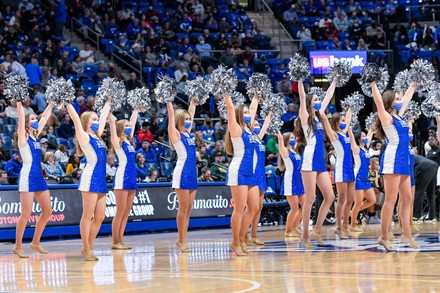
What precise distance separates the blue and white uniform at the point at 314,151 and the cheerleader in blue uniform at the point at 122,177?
2.23 meters

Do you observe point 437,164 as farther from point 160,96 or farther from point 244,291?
point 244,291

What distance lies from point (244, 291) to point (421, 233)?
6999 millimetres

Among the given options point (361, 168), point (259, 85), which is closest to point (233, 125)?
point (259, 85)

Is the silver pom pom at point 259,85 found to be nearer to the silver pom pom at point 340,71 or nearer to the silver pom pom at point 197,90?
the silver pom pom at point 197,90

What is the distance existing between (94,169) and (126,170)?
4.92 ft

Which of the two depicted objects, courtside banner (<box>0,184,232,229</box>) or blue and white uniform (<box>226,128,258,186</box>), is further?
courtside banner (<box>0,184,232,229</box>)

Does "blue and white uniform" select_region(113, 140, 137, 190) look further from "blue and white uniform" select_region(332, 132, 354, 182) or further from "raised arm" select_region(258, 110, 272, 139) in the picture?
"blue and white uniform" select_region(332, 132, 354, 182)

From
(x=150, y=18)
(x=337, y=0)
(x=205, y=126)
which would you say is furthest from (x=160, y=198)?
(x=337, y=0)

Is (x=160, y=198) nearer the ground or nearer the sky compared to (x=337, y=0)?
nearer the ground

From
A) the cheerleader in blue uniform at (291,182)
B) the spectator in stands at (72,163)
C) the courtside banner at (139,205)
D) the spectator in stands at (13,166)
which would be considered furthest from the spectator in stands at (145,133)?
the cheerleader in blue uniform at (291,182)

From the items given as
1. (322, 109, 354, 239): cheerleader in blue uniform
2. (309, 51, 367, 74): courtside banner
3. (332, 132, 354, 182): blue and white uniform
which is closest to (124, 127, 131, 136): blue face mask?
(322, 109, 354, 239): cheerleader in blue uniform

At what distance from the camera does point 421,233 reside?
13.0 metres

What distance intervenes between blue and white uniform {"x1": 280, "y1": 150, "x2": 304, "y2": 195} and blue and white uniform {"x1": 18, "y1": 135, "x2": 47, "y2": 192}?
155 inches

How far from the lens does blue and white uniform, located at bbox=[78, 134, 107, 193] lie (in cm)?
998
